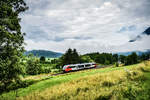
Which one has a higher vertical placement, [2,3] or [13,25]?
[2,3]

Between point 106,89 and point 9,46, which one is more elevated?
point 9,46

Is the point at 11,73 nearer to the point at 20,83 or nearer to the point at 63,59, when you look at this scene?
the point at 20,83

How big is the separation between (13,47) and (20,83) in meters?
3.28

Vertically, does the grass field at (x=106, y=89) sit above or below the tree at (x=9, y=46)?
below

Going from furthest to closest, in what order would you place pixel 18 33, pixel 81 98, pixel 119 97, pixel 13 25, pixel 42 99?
1. pixel 18 33
2. pixel 13 25
3. pixel 42 99
4. pixel 81 98
5. pixel 119 97

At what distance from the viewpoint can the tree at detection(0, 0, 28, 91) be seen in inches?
355

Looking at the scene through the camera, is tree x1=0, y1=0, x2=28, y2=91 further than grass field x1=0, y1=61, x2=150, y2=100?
Yes

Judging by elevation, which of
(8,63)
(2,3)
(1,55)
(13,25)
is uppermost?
(2,3)

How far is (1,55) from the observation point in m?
9.41

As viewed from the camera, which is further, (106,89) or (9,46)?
(9,46)

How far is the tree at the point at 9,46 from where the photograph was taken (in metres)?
9.02

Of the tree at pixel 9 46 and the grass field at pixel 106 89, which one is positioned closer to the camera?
the grass field at pixel 106 89

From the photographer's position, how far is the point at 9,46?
9.67m

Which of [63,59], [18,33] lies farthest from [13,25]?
[63,59]
